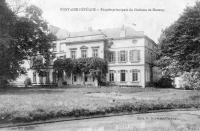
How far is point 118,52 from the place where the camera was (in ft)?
134

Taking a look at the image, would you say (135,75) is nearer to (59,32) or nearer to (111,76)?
(111,76)

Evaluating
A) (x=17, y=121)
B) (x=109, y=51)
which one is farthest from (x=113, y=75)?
(x=17, y=121)

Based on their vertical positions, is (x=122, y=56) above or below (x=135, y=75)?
above

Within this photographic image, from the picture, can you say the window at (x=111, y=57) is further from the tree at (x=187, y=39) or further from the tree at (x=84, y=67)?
the tree at (x=187, y=39)

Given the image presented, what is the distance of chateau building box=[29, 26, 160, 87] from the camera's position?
39.4 meters

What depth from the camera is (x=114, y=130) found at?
9.96m

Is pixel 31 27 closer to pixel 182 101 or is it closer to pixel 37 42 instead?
pixel 37 42

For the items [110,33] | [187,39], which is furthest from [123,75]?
→ [187,39]

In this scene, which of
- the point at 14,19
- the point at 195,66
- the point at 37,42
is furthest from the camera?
the point at 37,42

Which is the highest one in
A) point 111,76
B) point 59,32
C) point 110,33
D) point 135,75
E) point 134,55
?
point 59,32

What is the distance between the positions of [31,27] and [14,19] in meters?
3.67

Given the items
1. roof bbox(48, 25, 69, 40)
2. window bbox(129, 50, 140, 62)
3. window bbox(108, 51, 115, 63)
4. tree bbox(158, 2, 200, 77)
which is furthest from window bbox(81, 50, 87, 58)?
tree bbox(158, 2, 200, 77)

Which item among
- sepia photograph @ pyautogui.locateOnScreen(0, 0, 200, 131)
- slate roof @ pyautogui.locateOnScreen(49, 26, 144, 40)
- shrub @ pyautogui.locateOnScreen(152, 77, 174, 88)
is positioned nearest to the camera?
sepia photograph @ pyautogui.locateOnScreen(0, 0, 200, 131)

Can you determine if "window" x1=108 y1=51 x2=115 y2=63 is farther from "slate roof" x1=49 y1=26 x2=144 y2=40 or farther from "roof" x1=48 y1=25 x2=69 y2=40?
"roof" x1=48 y1=25 x2=69 y2=40
